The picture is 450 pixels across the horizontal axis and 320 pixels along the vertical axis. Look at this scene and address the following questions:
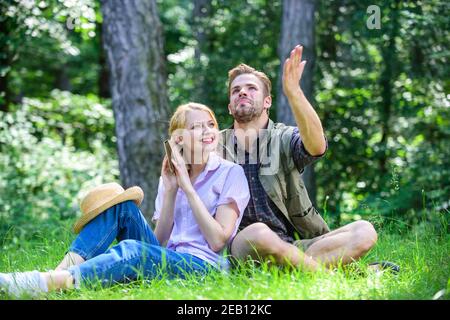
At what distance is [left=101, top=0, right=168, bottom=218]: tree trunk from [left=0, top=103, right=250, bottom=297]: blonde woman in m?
2.41

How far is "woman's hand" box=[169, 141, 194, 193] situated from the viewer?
3.79 meters

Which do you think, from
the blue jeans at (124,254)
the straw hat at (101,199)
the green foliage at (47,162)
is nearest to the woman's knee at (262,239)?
the blue jeans at (124,254)

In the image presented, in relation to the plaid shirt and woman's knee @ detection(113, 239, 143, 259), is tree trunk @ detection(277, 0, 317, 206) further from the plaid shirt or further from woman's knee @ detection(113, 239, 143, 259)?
woman's knee @ detection(113, 239, 143, 259)

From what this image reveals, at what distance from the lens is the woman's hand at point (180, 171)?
3.79 m

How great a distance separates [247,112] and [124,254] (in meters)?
1.10

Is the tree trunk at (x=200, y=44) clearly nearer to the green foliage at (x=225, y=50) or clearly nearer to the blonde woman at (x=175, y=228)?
the green foliage at (x=225, y=50)

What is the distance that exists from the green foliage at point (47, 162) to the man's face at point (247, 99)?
327 centimetres

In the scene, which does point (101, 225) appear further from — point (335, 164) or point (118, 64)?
point (335, 164)

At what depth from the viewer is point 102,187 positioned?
388 centimetres

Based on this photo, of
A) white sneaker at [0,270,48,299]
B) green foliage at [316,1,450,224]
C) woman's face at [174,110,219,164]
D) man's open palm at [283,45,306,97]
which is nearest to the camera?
white sneaker at [0,270,48,299]

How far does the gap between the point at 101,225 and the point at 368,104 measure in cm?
585

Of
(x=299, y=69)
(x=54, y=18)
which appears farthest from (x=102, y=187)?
(x=54, y=18)

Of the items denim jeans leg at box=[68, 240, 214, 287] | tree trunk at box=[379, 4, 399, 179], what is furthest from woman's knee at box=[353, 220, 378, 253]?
tree trunk at box=[379, 4, 399, 179]
